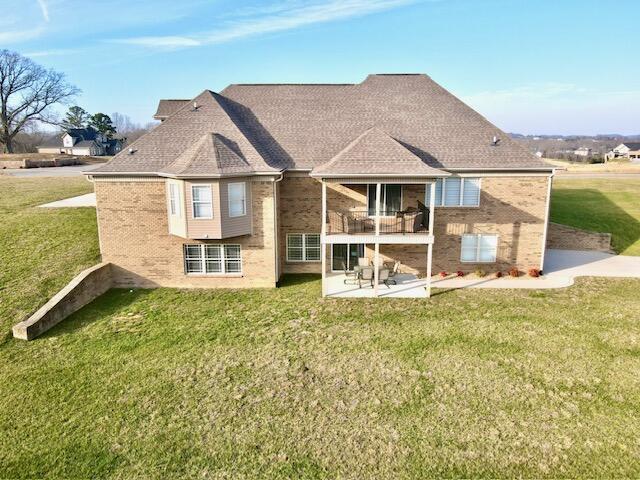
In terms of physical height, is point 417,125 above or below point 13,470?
above

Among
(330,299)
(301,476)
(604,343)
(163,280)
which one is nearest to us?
(301,476)

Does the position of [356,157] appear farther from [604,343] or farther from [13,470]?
[13,470]

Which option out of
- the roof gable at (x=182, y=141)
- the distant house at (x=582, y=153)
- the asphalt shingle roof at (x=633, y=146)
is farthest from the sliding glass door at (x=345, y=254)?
the asphalt shingle roof at (x=633, y=146)

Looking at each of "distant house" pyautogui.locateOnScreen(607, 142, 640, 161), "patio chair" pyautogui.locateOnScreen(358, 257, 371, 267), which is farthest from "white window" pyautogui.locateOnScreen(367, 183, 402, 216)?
"distant house" pyautogui.locateOnScreen(607, 142, 640, 161)

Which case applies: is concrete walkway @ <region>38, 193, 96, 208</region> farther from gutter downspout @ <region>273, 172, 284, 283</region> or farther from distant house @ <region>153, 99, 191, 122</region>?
gutter downspout @ <region>273, 172, 284, 283</region>

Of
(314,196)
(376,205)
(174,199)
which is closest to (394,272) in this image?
(376,205)

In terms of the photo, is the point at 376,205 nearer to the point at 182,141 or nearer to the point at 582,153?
the point at 182,141

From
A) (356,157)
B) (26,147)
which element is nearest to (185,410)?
(356,157)
